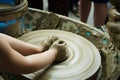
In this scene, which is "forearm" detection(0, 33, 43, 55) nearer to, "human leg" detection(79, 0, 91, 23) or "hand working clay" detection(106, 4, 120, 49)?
"hand working clay" detection(106, 4, 120, 49)

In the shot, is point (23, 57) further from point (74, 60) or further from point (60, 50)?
point (74, 60)

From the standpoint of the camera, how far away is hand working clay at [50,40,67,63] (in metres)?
1.50

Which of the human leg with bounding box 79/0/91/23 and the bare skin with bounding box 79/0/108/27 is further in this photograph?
the human leg with bounding box 79/0/91/23

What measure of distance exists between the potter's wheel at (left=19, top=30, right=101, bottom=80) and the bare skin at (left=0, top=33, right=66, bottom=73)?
2.9 inches

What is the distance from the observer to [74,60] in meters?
1.58

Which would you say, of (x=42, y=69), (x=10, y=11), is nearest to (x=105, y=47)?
(x=42, y=69)

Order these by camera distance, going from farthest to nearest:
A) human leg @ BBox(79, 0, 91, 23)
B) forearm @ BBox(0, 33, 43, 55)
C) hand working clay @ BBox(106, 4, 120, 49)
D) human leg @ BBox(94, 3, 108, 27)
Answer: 1. human leg @ BBox(79, 0, 91, 23)
2. human leg @ BBox(94, 3, 108, 27)
3. forearm @ BBox(0, 33, 43, 55)
4. hand working clay @ BBox(106, 4, 120, 49)

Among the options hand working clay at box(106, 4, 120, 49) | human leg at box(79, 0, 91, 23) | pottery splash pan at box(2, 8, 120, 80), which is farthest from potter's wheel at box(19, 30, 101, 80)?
human leg at box(79, 0, 91, 23)

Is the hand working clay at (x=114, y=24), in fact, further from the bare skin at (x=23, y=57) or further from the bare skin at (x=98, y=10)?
the bare skin at (x=98, y=10)

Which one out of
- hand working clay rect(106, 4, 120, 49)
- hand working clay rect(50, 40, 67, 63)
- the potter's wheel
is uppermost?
hand working clay rect(106, 4, 120, 49)

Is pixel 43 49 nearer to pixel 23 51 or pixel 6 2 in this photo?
pixel 23 51

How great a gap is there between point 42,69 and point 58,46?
0.18 m

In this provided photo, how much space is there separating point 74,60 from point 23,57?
16.5 inches

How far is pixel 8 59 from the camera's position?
3.94ft
